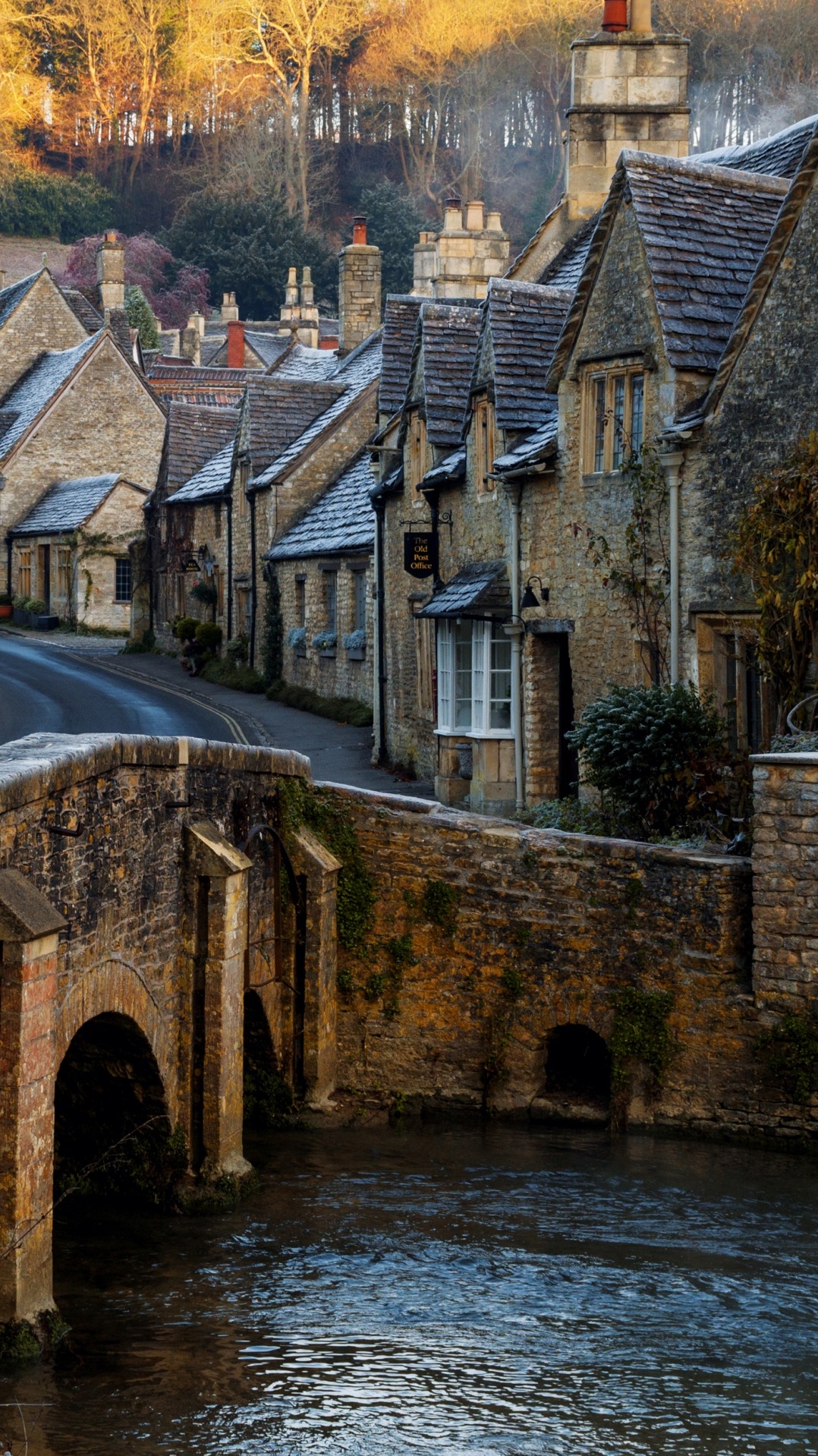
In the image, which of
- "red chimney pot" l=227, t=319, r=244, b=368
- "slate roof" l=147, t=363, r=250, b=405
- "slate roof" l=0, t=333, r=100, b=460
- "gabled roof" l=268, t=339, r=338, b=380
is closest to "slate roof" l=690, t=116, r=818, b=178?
"gabled roof" l=268, t=339, r=338, b=380

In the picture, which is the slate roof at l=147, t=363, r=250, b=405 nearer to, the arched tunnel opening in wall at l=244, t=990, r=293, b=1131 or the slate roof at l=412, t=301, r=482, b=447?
the slate roof at l=412, t=301, r=482, b=447

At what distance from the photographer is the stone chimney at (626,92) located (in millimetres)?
24344

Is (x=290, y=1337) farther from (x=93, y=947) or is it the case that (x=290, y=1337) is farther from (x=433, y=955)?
(x=433, y=955)

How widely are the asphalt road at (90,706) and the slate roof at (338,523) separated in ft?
12.1

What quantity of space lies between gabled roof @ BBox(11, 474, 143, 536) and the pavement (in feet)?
25.2

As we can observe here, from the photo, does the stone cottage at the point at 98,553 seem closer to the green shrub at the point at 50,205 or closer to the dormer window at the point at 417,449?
the dormer window at the point at 417,449

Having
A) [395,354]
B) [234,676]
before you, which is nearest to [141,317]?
[234,676]

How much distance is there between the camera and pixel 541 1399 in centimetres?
1008

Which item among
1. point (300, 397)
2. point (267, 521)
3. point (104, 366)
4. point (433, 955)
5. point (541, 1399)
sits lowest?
point (541, 1399)

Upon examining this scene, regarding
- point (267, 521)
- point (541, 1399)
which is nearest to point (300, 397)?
point (267, 521)

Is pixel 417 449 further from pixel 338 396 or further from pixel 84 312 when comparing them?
pixel 84 312

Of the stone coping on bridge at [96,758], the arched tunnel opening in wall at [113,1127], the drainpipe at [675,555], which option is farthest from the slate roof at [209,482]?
the arched tunnel opening in wall at [113,1127]

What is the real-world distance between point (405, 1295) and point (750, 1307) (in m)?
Result: 2.33

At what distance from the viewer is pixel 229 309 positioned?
78.8 metres
